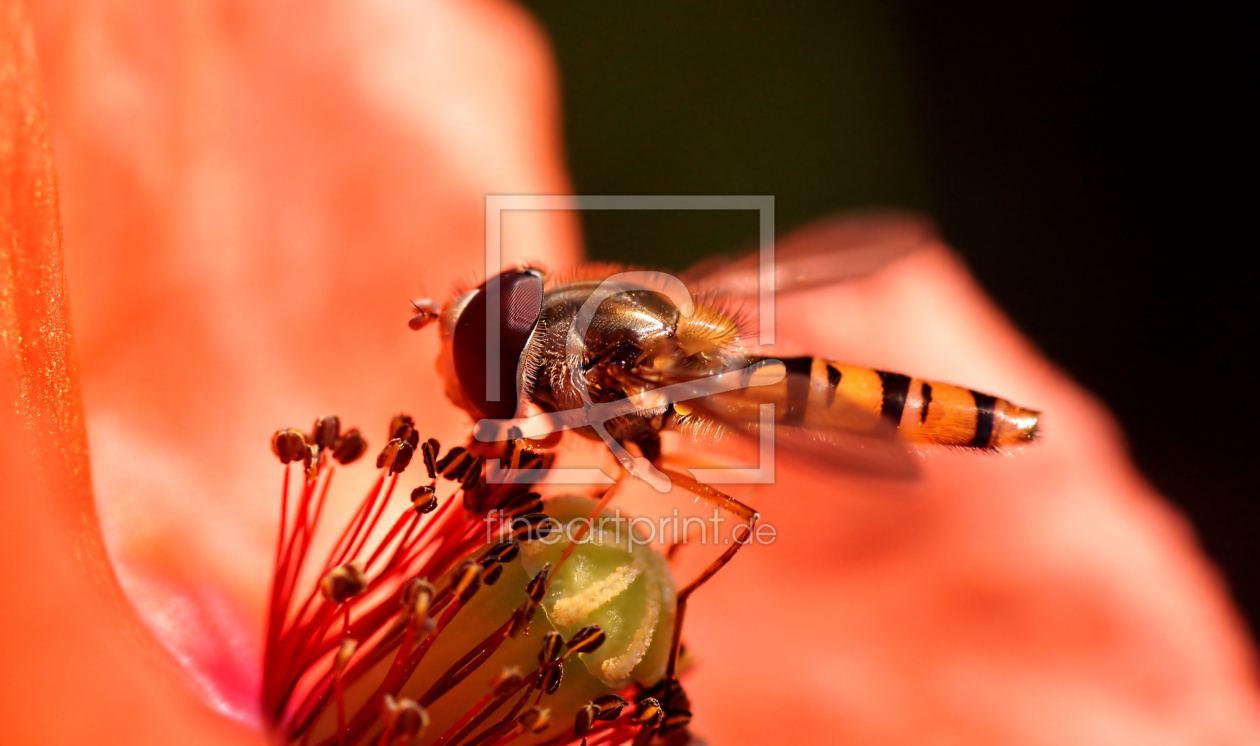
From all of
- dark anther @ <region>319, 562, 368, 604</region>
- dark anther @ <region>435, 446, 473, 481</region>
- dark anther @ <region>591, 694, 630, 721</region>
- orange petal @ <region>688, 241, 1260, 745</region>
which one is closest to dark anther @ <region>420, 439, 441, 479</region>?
dark anther @ <region>435, 446, 473, 481</region>

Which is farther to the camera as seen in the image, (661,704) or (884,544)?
(884,544)

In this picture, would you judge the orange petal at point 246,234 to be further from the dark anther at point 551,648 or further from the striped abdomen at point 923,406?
the striped abdomen at point 923,406

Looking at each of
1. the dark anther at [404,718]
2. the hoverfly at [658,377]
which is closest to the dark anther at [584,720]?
the dark anther at [404,718]

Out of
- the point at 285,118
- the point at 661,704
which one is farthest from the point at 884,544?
the point at 285,118

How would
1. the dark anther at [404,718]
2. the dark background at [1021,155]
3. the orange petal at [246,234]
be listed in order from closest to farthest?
the dark anther at [404,718], the orange petal at [246,234], the dark background at [1021,155]

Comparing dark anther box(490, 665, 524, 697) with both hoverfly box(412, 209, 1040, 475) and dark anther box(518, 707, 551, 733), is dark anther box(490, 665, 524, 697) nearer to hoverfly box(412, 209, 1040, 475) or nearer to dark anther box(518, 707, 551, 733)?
dark anther box(518, 707, 551, 733)

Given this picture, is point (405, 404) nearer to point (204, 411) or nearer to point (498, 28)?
point (204, 411)

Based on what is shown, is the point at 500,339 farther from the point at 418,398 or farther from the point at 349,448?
the point at 418,398
